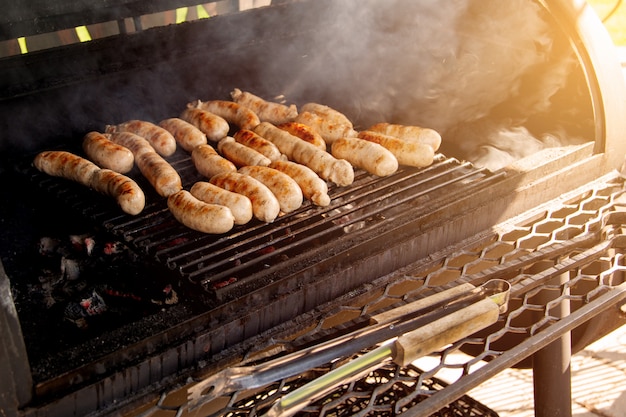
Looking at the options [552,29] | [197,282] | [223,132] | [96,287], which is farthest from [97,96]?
[552,29]

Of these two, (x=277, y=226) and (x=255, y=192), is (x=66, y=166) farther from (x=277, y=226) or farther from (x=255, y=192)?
(x=277, y=226)

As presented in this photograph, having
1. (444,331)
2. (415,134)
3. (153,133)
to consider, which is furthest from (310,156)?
(444,331)

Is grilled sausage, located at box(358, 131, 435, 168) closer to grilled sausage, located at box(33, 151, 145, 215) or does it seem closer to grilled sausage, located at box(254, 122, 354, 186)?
grilled sausage, located at box(254, 122, 354, 186)

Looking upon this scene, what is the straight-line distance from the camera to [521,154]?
451 centimetres

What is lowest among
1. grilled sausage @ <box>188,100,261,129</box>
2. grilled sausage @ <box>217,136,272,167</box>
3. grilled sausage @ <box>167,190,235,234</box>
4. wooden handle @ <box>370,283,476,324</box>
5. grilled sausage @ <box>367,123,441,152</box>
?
wooden handle @ <box>370,283,476,324</box>

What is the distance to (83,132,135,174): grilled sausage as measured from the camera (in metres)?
4.18

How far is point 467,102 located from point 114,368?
3.61m

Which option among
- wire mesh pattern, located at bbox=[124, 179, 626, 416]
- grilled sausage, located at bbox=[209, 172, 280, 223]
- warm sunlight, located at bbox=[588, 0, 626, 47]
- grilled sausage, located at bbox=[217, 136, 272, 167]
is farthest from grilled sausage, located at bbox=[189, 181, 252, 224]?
warm sunlight, located at bbox=[588, 0, 626, 47]

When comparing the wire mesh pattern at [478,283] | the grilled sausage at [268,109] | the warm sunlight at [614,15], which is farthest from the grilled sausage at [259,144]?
the warm sunlight at [614,15]

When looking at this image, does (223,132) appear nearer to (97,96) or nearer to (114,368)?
(97,96)

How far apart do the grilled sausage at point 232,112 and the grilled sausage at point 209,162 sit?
575mm

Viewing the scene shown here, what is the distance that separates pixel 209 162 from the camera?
4168 mm

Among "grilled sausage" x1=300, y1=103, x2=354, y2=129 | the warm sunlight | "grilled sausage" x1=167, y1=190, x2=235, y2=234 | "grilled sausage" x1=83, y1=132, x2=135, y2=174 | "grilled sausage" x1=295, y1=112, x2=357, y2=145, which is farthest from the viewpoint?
the warm sunlight

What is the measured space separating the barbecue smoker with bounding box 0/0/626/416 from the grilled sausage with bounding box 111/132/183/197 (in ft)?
0.42
